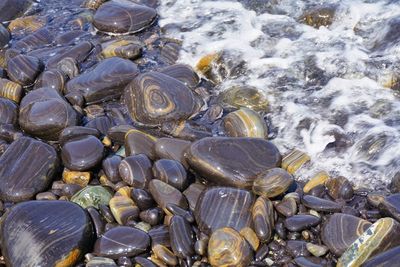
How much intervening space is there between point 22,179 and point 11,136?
0.80 m

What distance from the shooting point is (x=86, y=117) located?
5.50m

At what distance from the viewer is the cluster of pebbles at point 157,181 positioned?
12.6 ft

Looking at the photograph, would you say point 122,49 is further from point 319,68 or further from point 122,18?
point 319,68

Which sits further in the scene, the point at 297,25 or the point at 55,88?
the point at 297,25

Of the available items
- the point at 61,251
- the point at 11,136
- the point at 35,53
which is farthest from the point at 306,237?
the point at 35,53

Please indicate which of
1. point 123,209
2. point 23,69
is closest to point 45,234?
point 123,209

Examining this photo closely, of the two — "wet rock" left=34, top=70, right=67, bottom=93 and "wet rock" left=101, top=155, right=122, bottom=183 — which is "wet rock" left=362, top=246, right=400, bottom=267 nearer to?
"wet rock" left=101, top=155, right=122, bottom=183

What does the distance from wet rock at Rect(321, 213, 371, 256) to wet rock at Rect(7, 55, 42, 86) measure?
11.6 feet

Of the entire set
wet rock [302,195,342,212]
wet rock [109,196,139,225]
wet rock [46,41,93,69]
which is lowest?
wet rock [46,41,93,69]

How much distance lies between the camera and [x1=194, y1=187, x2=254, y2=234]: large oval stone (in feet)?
13.2

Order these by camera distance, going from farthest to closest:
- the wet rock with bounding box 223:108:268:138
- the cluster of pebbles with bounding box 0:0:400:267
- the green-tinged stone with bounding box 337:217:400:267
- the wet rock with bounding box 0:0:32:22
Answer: the wet rock with bounding box 0:0:32:22, the wet rock with bounding box 223:108:268:138, the cluster of pebbles with bounding box 0:0:400:267, the green-tinged stone with bounding box 337:217:400:267

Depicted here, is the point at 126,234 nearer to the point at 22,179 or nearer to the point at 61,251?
the point at 61,251

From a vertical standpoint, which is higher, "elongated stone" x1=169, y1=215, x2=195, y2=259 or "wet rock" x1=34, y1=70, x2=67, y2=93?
"elongated stone" x1=169, y1=215, x2=195, y2=259

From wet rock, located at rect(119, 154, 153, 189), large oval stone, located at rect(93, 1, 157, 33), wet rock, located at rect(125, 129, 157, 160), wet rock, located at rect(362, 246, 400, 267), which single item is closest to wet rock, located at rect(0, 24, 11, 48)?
large oval stone, located at rect(93, 1, 157, 33)
